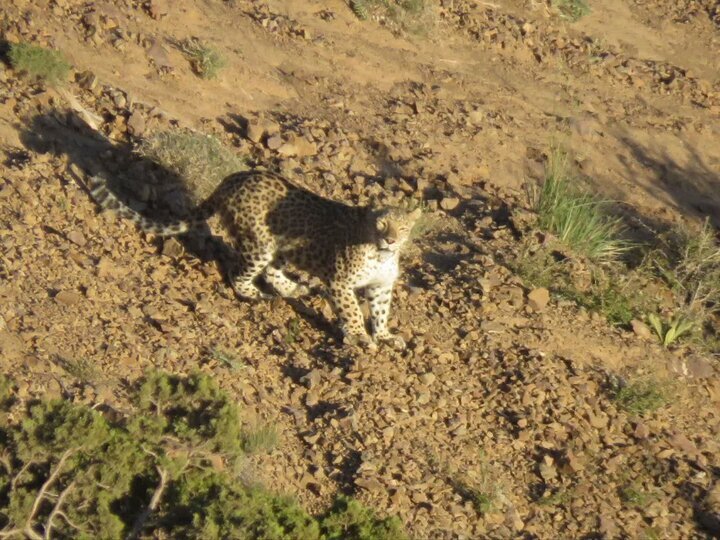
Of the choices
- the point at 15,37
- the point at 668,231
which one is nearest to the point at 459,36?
the point at 668,231

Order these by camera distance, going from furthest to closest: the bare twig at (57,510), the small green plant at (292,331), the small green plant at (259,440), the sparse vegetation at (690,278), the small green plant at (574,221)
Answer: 1. the small green plant at (574,221)
2. the sparse vegetation at (690,278)
3. the small green plant at (292,331)
4. the small green plant at (259,440)
5. the bare twig at (57,510)

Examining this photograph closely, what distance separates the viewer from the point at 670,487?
8.22m

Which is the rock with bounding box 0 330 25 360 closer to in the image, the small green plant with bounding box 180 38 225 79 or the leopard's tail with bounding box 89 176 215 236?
the leopard's tail with bounding box 89 176 215 236

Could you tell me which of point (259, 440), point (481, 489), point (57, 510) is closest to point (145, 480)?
point (57, 510)

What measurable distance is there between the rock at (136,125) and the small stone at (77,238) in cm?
179

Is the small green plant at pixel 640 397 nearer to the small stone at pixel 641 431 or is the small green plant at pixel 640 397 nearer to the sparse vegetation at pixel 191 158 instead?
the small stone at pixel 641 431

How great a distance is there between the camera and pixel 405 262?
1044cm

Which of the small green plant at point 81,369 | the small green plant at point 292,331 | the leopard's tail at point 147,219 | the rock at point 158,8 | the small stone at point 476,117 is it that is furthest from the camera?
the small stone at point 476,117

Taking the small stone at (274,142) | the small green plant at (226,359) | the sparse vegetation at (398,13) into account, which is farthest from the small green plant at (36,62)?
the sparse vegetation at (398,13)

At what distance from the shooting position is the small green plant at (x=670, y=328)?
9984 millimetres

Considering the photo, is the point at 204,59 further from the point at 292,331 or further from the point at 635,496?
the point at 635,496

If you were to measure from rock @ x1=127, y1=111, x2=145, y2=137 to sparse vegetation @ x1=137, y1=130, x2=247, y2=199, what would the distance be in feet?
1.06

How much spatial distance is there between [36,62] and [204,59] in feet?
6.40

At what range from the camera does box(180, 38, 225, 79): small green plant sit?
12320mm
